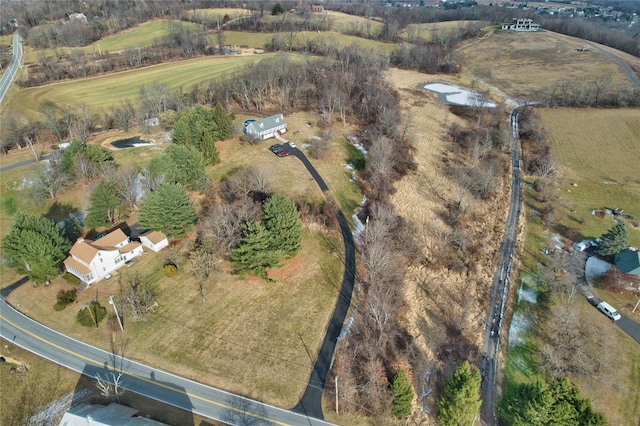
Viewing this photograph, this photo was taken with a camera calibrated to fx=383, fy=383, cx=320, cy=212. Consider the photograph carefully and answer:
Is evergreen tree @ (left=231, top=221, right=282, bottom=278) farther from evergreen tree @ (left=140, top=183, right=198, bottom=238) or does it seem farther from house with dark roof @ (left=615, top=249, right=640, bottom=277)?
house with dark roof @ (left=615, top=249, right=640, bottom=277)

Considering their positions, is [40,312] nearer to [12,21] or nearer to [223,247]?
[223,247]

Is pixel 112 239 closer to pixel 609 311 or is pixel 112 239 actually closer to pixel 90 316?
pixel 90 316

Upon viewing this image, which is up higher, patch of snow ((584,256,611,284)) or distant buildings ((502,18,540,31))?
distant buildings ((502,18,540,31))

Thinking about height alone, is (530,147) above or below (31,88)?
below

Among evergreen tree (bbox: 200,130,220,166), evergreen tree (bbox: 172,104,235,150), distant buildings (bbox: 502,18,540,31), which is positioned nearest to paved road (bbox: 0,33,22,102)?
evergreen tree (bbox: 172,104,235,150)

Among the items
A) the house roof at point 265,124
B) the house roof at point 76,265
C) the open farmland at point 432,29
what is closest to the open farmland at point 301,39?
the open farmland at point 432,29

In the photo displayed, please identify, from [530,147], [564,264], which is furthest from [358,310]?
[530,147]

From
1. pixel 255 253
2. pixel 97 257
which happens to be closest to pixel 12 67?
pixel 97 257
